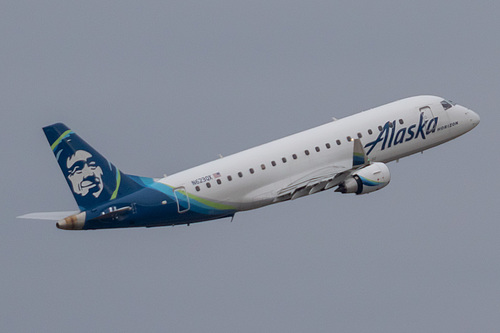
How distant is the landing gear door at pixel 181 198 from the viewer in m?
102

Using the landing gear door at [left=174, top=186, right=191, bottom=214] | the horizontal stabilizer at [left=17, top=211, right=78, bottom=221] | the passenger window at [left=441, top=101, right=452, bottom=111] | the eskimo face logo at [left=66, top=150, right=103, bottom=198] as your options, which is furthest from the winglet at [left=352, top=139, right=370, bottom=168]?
the horizontal stabilizer at [left=17, top=211, right=78, bottom=221]

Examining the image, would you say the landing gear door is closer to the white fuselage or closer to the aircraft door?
the white fuselage

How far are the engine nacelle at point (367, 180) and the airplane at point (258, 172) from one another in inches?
2.9

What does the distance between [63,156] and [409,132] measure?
28.5m

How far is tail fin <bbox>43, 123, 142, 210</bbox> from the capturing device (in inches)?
3895

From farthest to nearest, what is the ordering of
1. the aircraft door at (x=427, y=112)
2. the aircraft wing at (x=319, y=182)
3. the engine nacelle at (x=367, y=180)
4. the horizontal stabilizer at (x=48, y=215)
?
the aircraft door at (x=427, y=112) → the engine nacelle at (x=367, y=180) → the aircraft wing at (x=319, y=182) → the horizontal stabilizer at (x=48, y=215)

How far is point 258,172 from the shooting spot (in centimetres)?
10500

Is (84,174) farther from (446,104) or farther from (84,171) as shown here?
(446,104)

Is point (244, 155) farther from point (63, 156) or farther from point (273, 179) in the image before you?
point (63, 156)

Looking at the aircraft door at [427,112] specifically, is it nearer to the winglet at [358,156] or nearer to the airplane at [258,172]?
the airplane at [258,172]

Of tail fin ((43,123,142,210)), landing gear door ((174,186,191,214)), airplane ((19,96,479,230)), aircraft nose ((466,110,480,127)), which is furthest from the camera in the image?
aircraft nose ((466,110,480,127))

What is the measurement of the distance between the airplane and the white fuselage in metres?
0.07

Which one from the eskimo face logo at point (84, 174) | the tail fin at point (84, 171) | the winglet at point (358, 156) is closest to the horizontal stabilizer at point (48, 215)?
the tail fin at point (84, 171)

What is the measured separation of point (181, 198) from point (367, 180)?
14170mm
